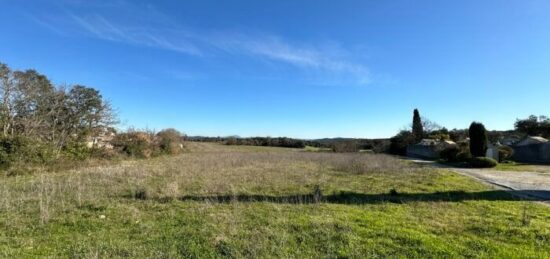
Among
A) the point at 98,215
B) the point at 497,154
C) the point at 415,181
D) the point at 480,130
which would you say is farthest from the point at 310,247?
the point at 497,154

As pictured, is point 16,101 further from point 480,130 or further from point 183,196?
point 480,130

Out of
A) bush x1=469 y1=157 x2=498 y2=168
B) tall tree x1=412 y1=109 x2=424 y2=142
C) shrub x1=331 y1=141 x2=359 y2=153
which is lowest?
bush x1=469 y1=157 x2=498 y2=168

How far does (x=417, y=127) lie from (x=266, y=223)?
44.0 metres

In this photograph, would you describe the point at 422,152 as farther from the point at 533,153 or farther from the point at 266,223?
the point at 266,223

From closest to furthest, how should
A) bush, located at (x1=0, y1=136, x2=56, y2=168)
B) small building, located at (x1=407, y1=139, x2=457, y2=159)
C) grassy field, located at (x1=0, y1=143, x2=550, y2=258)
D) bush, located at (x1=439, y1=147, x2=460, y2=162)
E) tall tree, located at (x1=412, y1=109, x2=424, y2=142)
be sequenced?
grassy field, located at (x1=0, y1=143, x2=550, y2=258), bush, located at (x1=0, y1=136, x2=56, y2=168), bush, located at (x1=439, y1=147, x2=460, y2=162), small building, located at (x1=407, y1=139, x2=457, y2=159), tall tree, located at (x1=412, y1=109, x2=424, y2=142)

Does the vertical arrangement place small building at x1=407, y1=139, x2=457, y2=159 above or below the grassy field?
above

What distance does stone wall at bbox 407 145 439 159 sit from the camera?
34.6 meters

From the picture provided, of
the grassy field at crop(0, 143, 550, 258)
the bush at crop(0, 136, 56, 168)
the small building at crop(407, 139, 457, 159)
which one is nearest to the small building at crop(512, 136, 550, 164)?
the small building at crop(407, 139, 457, 159)

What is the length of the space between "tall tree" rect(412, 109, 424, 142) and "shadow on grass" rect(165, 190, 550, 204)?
3546 centimetres

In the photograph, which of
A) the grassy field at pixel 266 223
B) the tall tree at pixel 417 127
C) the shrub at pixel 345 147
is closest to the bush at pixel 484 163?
the grassy field at pixel 266 223

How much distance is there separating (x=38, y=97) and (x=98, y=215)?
49.9ft

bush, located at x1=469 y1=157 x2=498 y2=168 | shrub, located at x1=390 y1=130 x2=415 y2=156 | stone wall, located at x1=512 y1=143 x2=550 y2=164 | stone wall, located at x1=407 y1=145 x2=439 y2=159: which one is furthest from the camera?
shrub, located at x1=390 y1=130 x2=415 y2=156

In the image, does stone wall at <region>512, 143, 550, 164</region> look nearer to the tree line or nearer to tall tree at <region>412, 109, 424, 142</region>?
tall tree at <region>412, 109, 424, 142</region>

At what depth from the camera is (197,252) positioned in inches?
178
